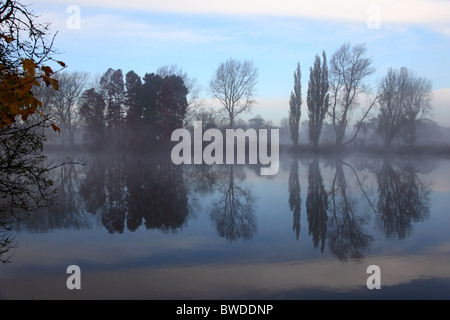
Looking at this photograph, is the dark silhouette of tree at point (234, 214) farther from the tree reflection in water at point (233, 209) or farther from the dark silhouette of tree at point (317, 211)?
the dark silhouette of tree at point (317, 211)

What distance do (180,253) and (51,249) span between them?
2.25 m

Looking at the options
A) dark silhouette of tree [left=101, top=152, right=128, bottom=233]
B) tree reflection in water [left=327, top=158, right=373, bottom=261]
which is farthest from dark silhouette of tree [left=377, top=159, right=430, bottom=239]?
dark silhouette of tree [left=101, top=152, right=128, bottom=233]

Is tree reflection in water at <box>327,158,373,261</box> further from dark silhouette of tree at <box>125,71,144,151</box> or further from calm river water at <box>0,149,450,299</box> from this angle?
dark silhouette of tree at <box>125,71,144,151</box>

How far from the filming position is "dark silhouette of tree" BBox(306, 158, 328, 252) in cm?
735

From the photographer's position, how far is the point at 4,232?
25.3 feet

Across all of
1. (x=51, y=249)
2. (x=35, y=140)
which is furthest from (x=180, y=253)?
(x=35, y=140)

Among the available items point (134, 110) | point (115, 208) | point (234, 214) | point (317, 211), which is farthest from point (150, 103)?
point (317, 211)

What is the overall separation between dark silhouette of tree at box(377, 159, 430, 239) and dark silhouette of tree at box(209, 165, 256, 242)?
2758mm

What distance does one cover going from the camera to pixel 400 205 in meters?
10.6

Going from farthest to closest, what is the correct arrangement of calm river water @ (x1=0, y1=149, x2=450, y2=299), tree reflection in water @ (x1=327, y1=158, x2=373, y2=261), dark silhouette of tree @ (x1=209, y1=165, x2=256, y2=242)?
dark silhouette of tree @ (x1=209, y1=165, x2=256, y2=242)
tree reflection in water @ (x1=327, y1=158, x2=373, y2=261)
calm river water @ (x1=0, y1=149, x2=450, y2=299)

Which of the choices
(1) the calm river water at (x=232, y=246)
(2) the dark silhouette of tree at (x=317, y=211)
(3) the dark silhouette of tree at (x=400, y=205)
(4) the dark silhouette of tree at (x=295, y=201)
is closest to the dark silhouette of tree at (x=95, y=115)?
(4) the dark silhouette of tree at (x=295, y=201)

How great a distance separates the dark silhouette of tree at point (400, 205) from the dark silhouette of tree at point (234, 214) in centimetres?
276

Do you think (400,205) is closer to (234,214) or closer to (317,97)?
(234,214)
